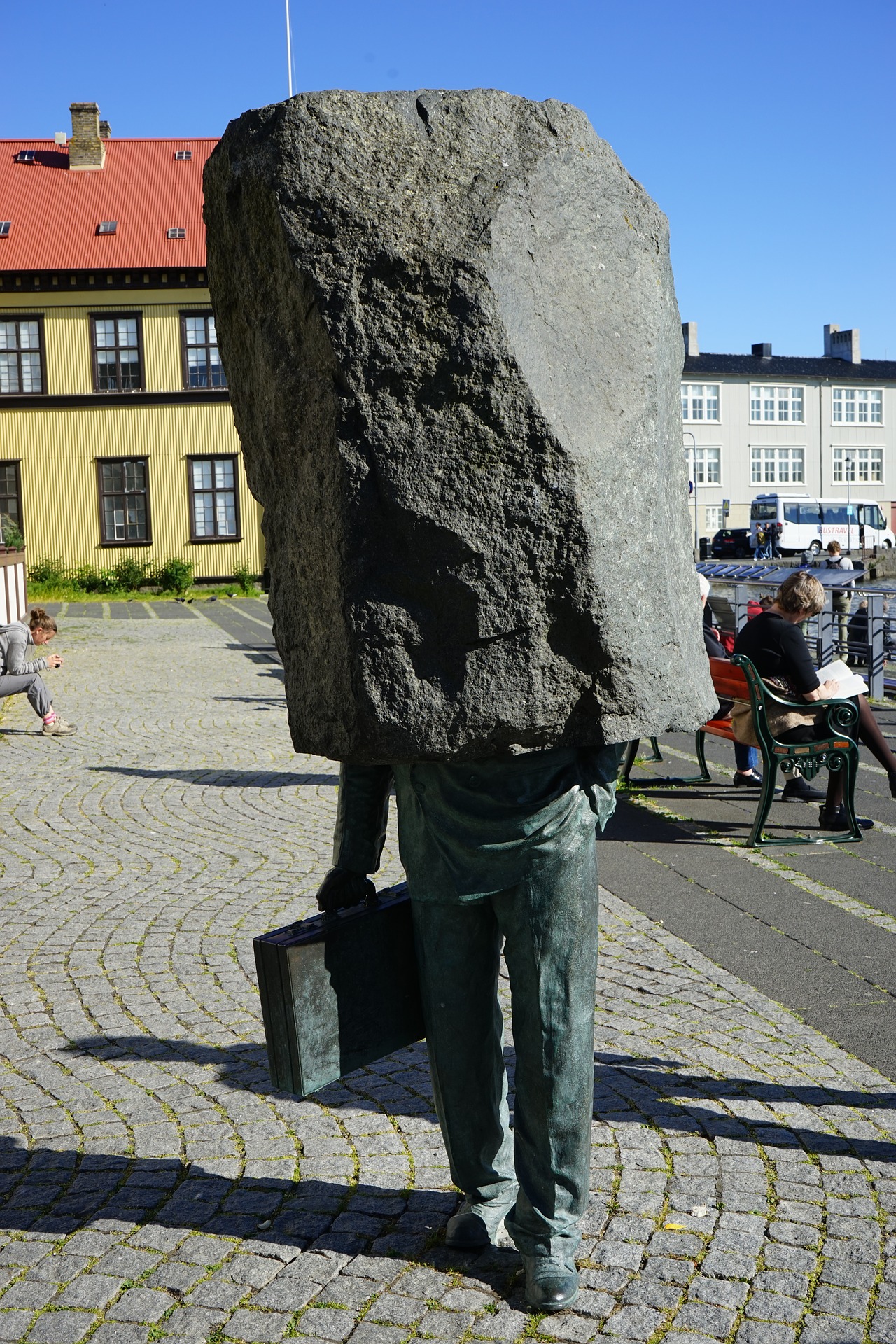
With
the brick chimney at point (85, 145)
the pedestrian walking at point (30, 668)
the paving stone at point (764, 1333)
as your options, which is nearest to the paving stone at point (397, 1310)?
the paving stone at point (764, 1333)

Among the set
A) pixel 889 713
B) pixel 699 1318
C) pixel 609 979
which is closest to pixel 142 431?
pixel 889 713

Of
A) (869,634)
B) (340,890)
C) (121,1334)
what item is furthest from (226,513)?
(121,1334)

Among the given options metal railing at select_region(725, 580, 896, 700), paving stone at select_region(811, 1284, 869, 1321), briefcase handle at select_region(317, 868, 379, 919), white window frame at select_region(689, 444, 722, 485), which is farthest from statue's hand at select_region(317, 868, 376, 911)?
white window frame at select_region(689, 444, 722, 485)

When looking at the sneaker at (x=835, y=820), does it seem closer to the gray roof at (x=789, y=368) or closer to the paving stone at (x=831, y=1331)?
the paving stone at (x=831, y=1331)

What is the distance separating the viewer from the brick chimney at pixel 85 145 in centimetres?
3388

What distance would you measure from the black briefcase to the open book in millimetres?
4933

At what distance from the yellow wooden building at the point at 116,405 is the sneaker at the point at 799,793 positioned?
2553cm

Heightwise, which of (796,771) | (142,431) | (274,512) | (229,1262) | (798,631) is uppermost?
(142,431)

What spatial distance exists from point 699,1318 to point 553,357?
6.88 ft

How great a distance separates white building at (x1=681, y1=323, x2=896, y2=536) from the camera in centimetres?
6919

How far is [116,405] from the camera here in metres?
31.8

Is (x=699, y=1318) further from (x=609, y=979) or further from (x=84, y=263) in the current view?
(x=84, y=263)

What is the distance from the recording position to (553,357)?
257 cm

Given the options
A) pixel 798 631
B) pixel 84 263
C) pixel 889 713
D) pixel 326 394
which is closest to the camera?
pixel 326 394
